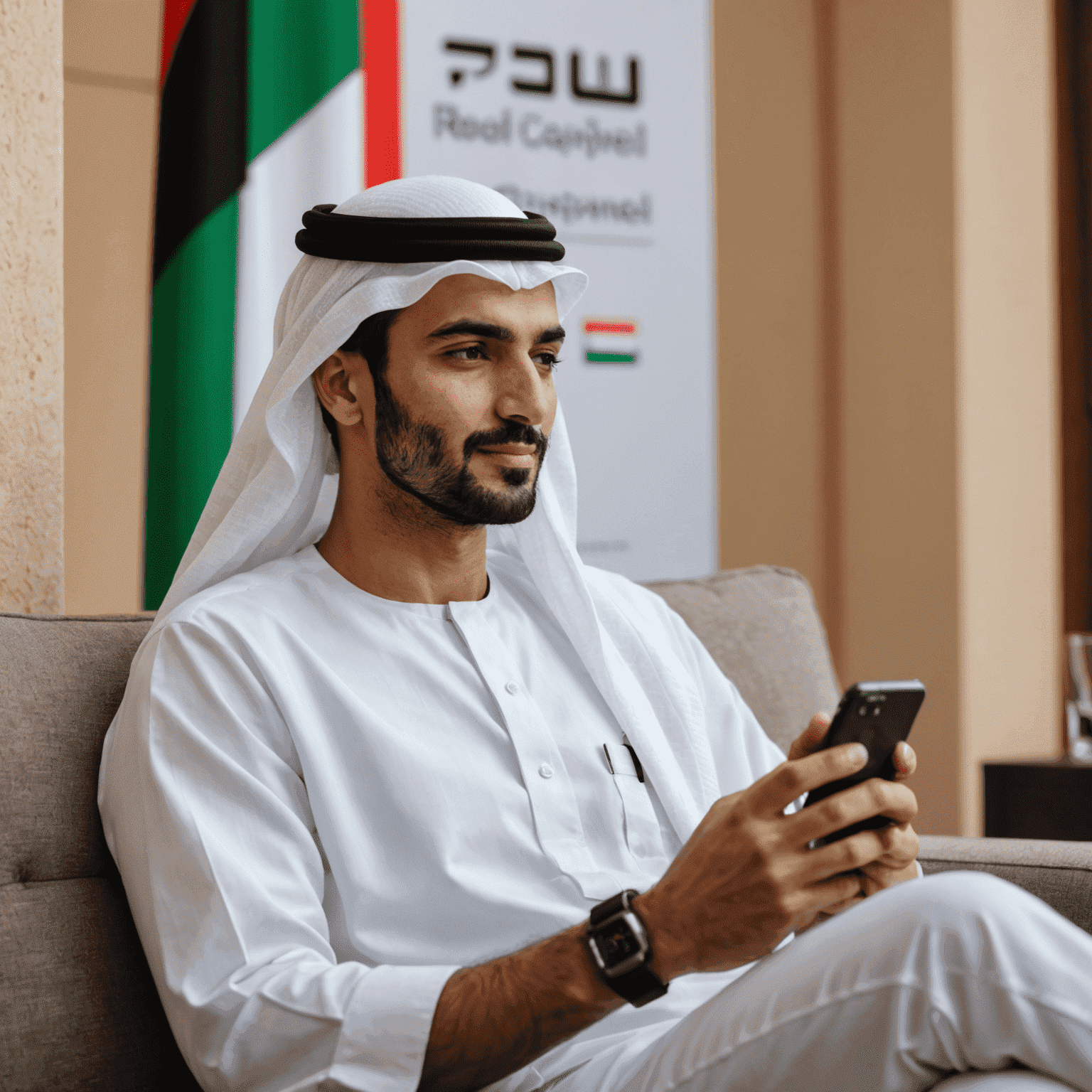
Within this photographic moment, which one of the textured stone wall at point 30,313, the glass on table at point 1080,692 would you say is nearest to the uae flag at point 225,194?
the textured stone wall at point 30,313

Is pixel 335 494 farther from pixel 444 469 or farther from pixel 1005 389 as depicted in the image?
pixel 1005 389

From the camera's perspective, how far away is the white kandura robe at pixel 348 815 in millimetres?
1191

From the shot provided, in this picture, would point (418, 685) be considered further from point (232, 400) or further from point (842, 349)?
point (842, 349)

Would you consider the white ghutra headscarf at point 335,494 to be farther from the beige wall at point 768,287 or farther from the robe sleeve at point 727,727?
the beige wall at point 768,287

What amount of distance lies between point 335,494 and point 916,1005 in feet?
3.41

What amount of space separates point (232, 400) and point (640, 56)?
1940 mm

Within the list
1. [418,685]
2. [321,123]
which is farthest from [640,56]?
[418,685]

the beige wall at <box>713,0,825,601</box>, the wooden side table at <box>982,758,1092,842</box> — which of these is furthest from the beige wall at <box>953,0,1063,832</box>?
the wooden side table at <box>982,758,1092,842</box>

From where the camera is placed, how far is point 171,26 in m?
2.32

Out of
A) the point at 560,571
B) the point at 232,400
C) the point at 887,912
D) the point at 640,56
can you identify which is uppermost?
the point at 640,56

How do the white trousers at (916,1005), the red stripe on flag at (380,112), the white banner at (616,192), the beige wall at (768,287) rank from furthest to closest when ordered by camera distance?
the beige wall at (768,287), the white banner at (616,192), the red stripe on flag at (380,112), the white trousers at (916,1005)

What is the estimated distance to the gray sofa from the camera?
4.26 feet

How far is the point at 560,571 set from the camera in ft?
5.69

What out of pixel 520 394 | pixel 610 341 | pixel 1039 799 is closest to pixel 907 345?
pixel 610 341
